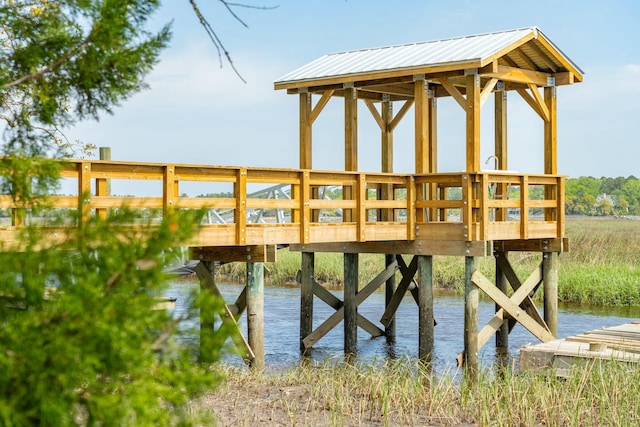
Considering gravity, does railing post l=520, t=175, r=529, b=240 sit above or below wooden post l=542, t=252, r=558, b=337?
above

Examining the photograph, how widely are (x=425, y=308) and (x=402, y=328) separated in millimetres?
4930

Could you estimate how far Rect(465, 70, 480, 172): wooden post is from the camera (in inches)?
534

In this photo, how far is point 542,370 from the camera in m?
10.3

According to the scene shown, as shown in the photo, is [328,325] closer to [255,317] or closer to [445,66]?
[255,317]

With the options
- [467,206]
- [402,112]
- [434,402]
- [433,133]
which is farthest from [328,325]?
[434,402]

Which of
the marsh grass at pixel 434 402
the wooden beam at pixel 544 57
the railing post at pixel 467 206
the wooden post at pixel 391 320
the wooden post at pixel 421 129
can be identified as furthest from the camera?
the wooden post at pixel 391 320

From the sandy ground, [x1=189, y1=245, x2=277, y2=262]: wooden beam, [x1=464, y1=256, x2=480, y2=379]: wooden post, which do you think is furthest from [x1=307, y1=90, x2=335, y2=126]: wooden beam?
the sandy ground

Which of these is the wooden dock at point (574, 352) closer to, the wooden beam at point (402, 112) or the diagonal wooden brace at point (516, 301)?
the diagonal wooden brace at point (516, 301)

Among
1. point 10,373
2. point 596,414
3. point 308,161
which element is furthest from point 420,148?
point 10,373

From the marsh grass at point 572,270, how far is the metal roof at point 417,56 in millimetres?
7458

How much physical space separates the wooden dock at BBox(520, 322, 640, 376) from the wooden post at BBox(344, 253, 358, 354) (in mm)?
4425

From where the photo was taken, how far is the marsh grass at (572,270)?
21609 mm

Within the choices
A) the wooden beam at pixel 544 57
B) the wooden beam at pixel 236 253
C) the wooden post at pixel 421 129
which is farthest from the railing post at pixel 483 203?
the wooden beam at pixel 236 253

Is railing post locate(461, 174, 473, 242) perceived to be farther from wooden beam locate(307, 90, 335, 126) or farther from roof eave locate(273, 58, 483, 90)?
wooden beam locate(307, 90, 335, 126)
